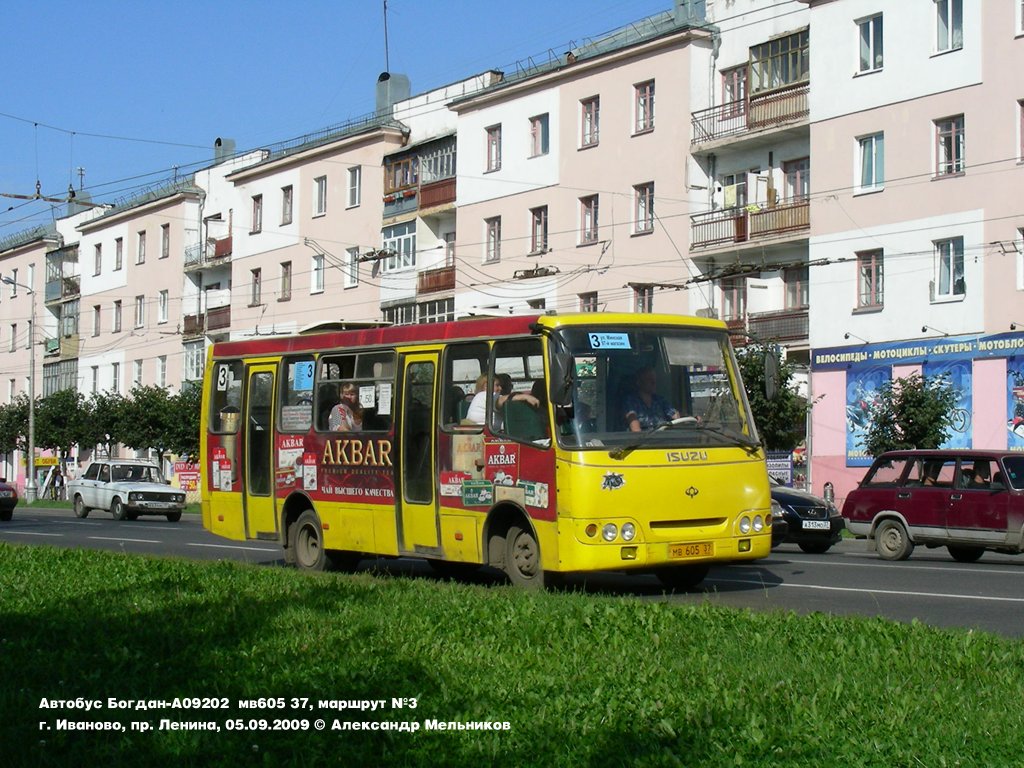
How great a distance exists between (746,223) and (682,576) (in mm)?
29397

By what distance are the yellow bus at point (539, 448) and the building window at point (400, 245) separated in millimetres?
39973

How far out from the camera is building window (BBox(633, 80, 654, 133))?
47906 millimetres

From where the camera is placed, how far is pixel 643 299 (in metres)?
48.0

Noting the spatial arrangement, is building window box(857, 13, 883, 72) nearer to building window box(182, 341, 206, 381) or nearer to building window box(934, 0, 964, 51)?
building window box(934, 0, 964, 51)

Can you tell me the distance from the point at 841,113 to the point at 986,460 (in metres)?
20.4

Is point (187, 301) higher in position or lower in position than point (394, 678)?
higher

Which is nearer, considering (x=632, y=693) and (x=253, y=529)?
(x=632, y=693)

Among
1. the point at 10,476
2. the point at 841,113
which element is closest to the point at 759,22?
the point at 841,113

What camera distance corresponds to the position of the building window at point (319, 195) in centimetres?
6350

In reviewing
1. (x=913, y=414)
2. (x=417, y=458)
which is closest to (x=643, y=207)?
(x=913, y=414)

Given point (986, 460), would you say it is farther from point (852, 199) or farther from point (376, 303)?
point (376, 303)

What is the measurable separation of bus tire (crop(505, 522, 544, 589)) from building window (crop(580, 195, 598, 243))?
35.1 meters

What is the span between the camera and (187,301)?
74312 mm

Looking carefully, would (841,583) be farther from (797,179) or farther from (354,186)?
(354,186)
